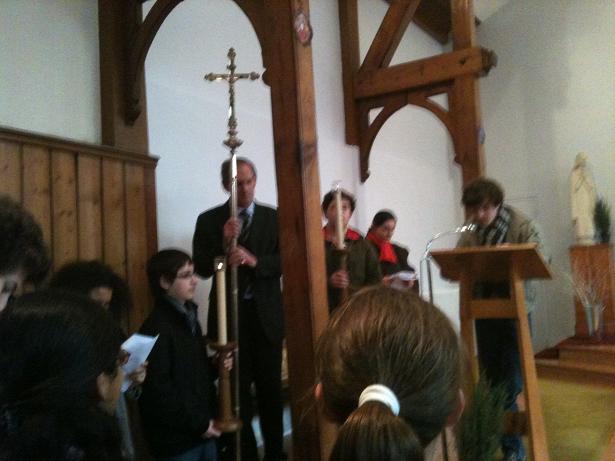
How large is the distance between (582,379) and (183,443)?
13.2 feet

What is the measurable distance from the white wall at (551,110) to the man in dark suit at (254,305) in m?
4.79

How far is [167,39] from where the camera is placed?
10.1 feet

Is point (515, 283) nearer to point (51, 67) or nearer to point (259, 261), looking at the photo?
point (259, 261)

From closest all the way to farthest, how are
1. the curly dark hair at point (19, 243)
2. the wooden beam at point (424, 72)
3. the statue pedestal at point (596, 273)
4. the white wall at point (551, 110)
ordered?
the curly dark hair at point (19, 243), the wooden beam at point (424, 72), the statue pedestal at point (596, 273), the white wall at point (551, 110)

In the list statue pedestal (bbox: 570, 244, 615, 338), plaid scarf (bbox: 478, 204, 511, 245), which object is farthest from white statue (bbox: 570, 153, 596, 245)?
plaid scarf (bbox: 478, 204, 511, 245)

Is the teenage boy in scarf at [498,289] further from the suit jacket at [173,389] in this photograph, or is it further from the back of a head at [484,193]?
the suit jacket at [173,389]

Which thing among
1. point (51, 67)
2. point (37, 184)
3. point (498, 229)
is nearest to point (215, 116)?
point (51, 67)

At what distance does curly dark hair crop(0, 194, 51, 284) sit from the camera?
41.7 inches

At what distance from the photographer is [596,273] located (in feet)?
19.0

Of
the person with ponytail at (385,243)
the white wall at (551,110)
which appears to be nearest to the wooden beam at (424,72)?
the person with ponytail at (385,243)

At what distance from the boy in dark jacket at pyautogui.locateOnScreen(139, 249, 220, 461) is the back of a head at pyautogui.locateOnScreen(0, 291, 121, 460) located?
3.66 ft

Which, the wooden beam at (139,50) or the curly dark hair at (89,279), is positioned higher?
the wooden beam at (139,50)

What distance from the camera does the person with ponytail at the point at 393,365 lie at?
809 millimetres

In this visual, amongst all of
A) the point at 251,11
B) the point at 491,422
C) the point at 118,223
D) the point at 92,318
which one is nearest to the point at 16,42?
the point at 118,223
